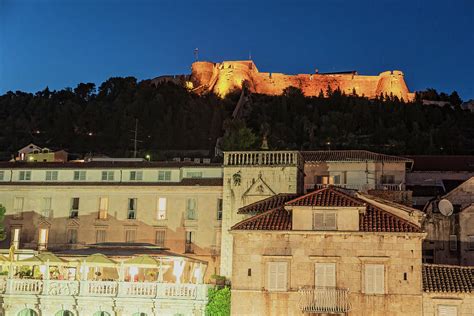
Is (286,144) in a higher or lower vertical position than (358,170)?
higher

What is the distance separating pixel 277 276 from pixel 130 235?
20463 mm

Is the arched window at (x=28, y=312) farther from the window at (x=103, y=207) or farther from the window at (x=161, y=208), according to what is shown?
the window at (x=161, y=208)

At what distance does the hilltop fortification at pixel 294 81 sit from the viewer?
13575 cm

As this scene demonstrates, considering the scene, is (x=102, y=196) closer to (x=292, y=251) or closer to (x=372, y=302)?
(x=292, y=251)

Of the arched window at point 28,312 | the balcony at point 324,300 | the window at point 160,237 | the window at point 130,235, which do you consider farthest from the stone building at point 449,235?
the arched window at point 28,312

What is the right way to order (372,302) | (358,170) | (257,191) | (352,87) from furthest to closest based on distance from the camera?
(352,87)
(358,170)
(257,191)
(372,302)

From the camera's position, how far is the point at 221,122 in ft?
375

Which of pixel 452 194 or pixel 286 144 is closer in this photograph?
pixel 452 194

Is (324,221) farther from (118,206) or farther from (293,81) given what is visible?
(293,81)

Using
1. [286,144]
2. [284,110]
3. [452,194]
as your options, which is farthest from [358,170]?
[284,110]

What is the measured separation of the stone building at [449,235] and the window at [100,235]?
A: 2340 cm

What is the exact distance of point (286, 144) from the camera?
9550 cm

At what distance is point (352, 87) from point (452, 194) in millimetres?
90895

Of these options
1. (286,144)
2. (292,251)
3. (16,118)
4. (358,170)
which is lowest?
(292,251)
